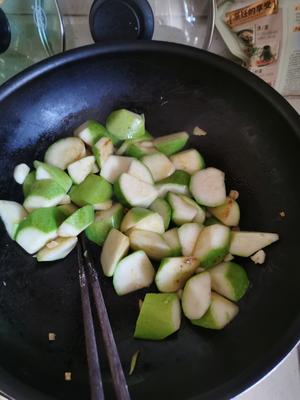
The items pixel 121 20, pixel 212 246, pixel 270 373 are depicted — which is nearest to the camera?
pixel 270 373

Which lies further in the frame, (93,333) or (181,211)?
(181,211)

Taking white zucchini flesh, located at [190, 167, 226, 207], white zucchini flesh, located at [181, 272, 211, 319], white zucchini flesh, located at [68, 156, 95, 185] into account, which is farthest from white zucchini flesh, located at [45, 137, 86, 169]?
white zucchini flesh, located at [181, 272, 211, 319]

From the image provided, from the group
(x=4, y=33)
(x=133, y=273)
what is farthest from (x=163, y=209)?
(x=4, y=33)

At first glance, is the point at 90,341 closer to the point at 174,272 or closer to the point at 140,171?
the point at 174,272

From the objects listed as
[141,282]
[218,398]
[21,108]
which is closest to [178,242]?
[141,282]

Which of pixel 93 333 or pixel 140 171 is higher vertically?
pixel 140 171

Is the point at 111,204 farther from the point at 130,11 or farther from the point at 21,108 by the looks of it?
the point at 130,11

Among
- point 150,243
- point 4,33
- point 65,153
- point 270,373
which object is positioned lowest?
point 270,373
